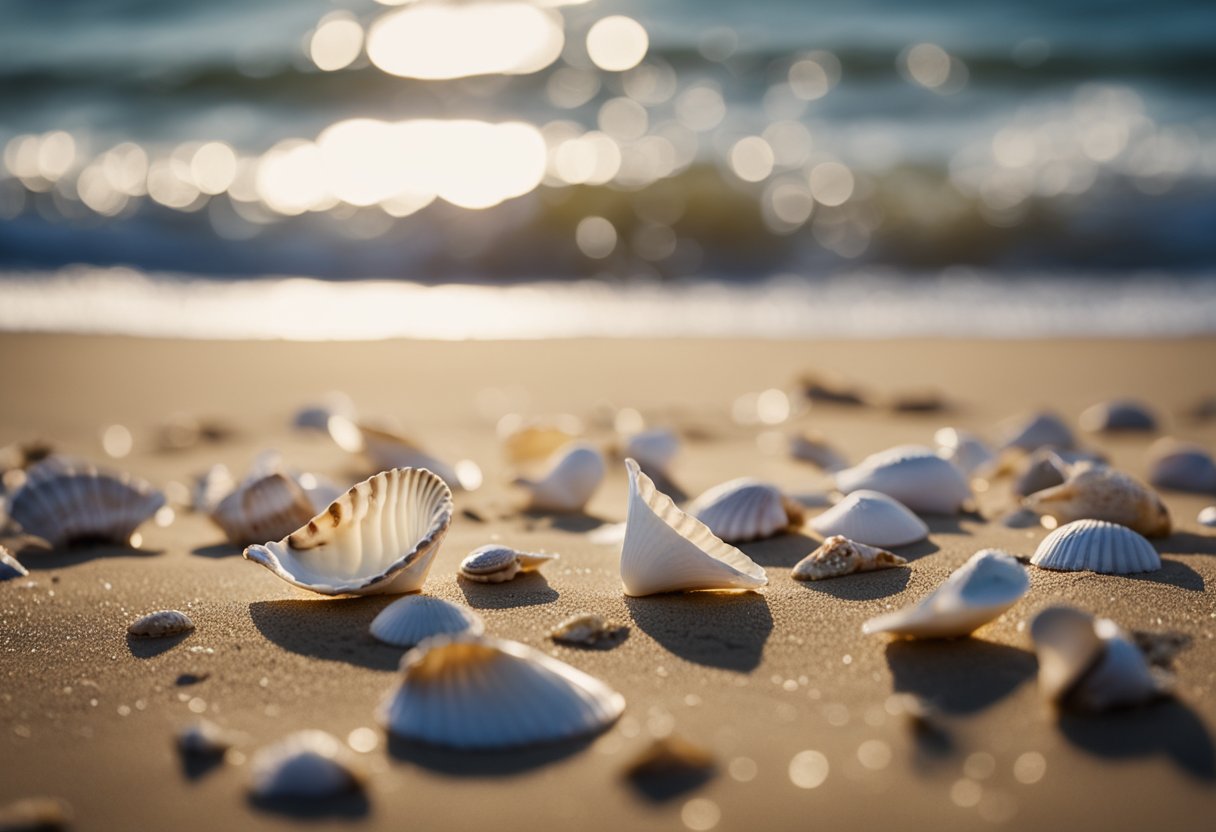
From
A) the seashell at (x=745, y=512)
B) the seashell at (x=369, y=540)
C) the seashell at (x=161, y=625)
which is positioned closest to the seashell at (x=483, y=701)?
the seashell at (x=369, y=540)

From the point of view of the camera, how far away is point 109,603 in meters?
2.39

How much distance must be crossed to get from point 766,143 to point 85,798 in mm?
10632

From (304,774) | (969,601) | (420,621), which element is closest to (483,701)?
(304,774)

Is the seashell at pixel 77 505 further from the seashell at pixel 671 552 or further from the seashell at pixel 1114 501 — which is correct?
the seashell at pixel 1114 501

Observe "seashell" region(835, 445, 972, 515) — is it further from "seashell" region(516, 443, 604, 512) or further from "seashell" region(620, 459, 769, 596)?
"seashell" region(620, 459, 769, 596)

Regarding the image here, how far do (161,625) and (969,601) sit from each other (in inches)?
56.9

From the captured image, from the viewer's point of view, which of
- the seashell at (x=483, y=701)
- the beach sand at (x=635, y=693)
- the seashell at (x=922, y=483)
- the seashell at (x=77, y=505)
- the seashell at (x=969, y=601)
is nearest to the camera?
the beach sand at (x=635, y=693)

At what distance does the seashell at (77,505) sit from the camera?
2.77 m

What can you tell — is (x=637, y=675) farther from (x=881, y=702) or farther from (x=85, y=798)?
(x=85, y=798)

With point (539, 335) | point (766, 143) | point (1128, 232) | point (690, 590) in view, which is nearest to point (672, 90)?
point (766, 143)

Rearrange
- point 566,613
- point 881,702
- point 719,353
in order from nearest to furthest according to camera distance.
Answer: point 881,702 < point 566,613 < point 719,353

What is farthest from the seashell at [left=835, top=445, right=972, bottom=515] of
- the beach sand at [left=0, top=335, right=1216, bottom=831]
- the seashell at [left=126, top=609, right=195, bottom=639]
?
the seashell at [left=126, top=609, right=195, bottom=639]

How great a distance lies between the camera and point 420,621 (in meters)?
2.02

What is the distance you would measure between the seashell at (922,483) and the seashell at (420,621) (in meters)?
1.34
